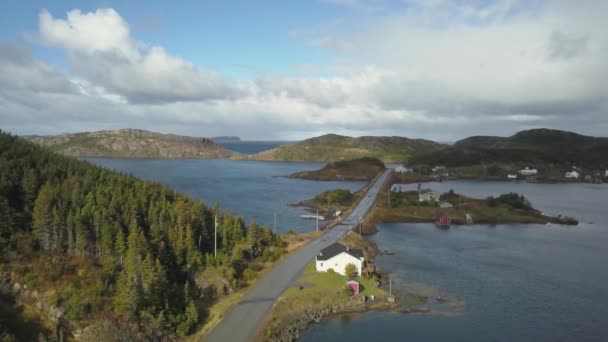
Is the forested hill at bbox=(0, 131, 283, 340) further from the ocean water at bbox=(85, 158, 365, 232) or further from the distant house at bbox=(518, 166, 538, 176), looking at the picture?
the distant house at bbox=(518, 166, 538, 176)

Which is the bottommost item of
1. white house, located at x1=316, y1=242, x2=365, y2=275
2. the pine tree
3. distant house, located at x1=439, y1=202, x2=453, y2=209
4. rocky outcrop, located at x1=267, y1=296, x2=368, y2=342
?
rocky outcrop, located at x1=267, y1=296, x2=368, y2=342

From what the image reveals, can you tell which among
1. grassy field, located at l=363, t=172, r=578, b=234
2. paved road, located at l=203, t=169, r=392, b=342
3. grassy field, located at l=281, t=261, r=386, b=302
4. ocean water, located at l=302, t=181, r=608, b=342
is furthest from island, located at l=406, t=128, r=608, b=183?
grassy field, located at l=281, t=261, r=386, b=302

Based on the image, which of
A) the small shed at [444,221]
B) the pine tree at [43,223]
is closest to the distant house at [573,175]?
the small shed at [444,221]

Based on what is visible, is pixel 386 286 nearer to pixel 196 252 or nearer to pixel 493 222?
pixel 196 252

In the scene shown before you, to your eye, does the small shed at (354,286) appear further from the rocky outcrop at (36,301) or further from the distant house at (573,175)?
the distant house at (573,175)

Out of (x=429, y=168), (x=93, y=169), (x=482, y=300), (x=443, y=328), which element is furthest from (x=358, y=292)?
(x=429, y=168)
